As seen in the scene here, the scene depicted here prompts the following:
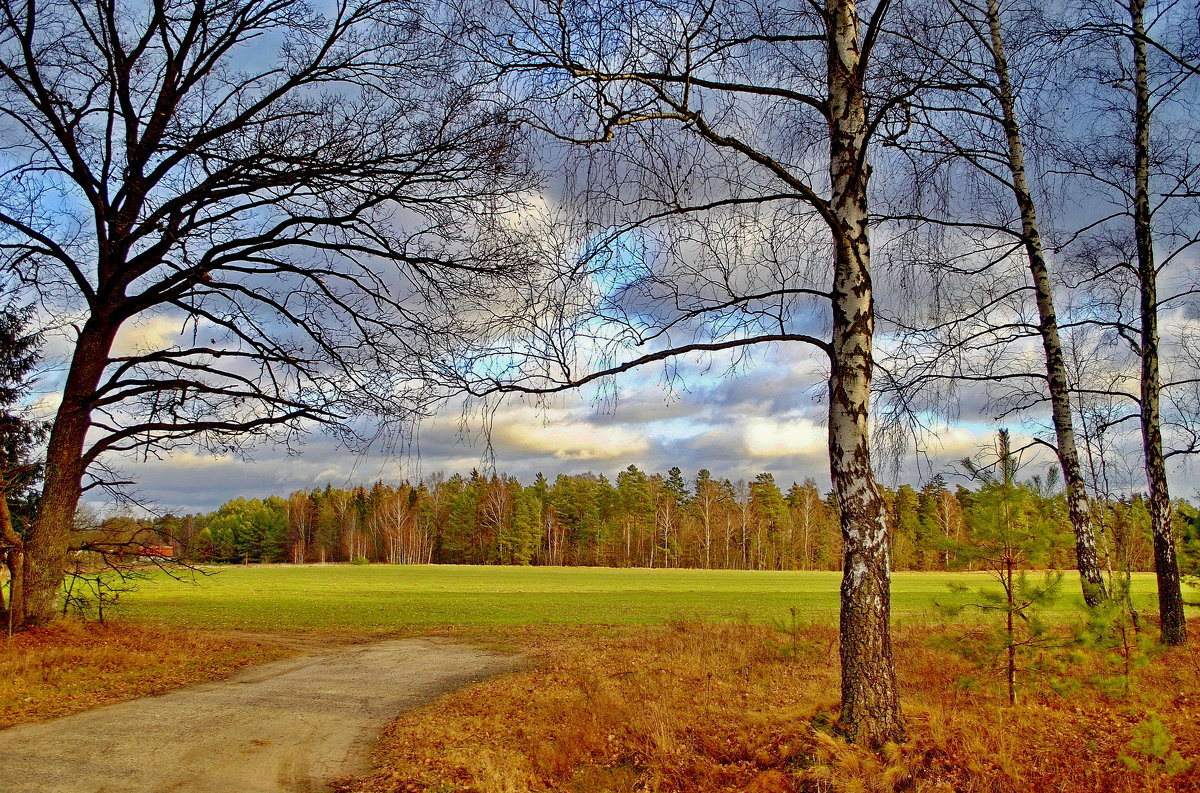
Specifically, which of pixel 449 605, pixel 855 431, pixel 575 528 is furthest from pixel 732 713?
pixel 575 528

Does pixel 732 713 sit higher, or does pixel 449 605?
pixel 732 713

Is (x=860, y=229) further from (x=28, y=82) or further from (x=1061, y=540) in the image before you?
(x=28, y=82)

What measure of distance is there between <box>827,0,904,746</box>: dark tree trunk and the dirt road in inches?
193

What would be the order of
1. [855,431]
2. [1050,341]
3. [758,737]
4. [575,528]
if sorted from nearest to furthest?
[855,431]
[758,737]
[1050,341]
[575,528]

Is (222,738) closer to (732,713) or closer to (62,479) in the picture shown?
(732,713)

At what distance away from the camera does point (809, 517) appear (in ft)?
328

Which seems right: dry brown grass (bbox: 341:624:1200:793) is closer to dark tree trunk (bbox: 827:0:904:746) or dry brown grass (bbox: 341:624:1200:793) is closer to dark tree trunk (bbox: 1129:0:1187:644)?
dark tree trunk (bbox: 827:0:904:746)

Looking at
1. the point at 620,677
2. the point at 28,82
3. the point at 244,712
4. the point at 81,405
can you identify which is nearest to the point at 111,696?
the point at 244,712

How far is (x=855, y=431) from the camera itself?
18.7ft

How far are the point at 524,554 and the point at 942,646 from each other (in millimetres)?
96049

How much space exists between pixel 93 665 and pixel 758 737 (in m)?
10.4

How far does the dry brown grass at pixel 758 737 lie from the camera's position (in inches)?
210

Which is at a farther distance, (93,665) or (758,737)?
(93,665)

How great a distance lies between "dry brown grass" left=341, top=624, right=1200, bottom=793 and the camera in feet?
17.5
